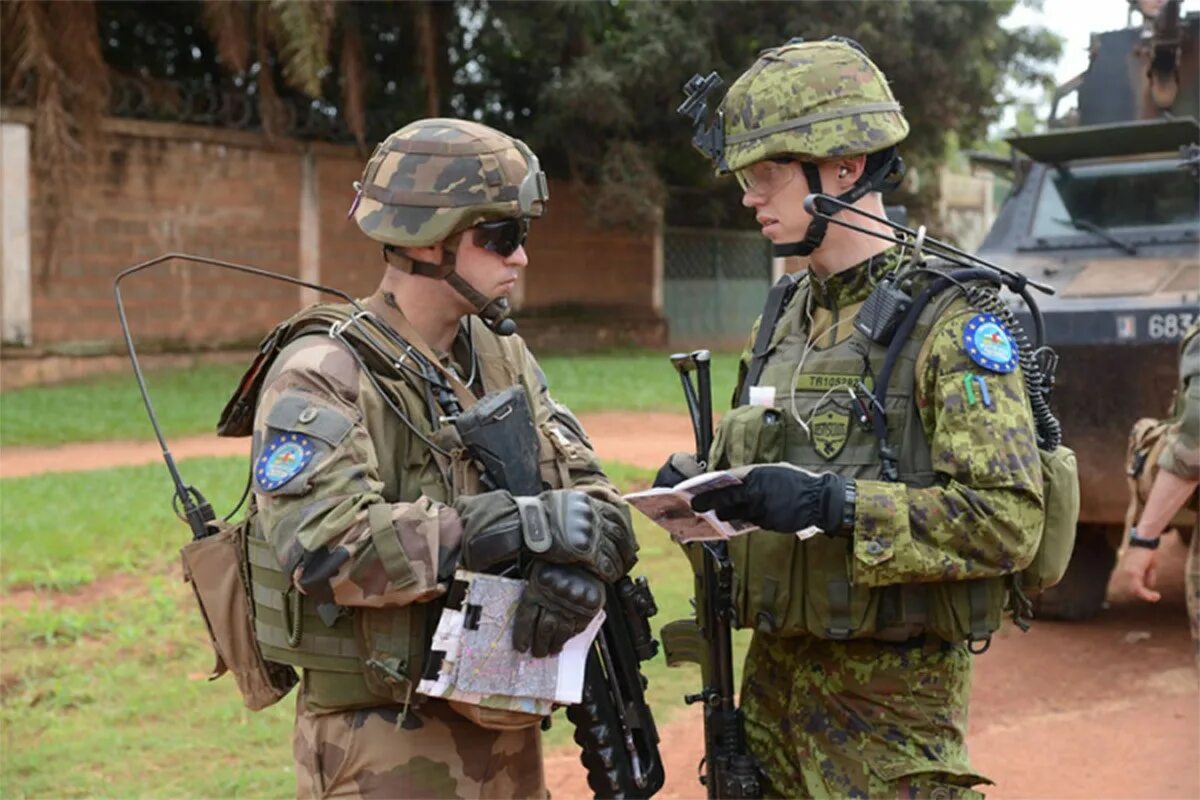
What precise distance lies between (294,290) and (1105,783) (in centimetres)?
1345

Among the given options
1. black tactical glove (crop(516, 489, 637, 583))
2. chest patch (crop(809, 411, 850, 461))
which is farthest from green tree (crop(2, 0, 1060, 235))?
black tactical glove (crop(516, 489, 637, 583))

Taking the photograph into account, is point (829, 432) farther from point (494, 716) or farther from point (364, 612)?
point (364, 612)

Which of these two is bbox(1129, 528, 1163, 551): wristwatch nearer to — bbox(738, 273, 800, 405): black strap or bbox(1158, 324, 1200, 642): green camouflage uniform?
bbox(1158, 324, 1200, 642): green camouflage uniform

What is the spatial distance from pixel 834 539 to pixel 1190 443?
1789mm

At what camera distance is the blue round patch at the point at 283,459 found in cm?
234

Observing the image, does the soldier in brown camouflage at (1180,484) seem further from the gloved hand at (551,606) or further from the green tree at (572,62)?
the green tree at (572,62)

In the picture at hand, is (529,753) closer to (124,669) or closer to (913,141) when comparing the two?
(124,669)

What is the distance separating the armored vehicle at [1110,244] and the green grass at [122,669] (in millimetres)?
1772

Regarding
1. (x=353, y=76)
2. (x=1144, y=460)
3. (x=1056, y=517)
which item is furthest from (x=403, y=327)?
(x=353, y=76)

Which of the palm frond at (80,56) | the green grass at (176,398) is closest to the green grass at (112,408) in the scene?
the green grass at (176,398)

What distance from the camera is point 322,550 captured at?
7.54ft

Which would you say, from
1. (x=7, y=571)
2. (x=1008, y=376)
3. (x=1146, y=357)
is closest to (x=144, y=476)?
(x=7, y=571)

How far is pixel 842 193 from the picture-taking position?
2.72 metres

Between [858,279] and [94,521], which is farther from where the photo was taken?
[94,521]
